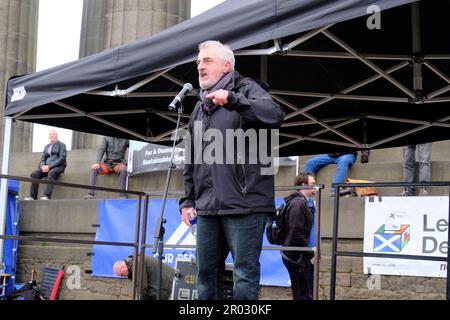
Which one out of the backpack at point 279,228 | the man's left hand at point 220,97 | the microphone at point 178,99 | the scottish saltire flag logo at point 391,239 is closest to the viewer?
the man's left hand at point 220,97

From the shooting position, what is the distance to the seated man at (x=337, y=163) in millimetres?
11547

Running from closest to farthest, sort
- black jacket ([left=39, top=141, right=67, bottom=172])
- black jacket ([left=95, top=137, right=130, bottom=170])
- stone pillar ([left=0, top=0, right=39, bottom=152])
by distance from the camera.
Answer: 1. black jacket ([left=95, top=137, right=130, bottom=170])
2. black jacket ([left=39, top=141, right=67, bottom=172])
3. stone pillar ([left=0, top=0, right=39, bottom=152])

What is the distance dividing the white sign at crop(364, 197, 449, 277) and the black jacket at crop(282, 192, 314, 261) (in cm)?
170

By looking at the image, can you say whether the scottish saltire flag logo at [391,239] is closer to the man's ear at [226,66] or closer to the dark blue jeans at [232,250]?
the dark blue jeans at [232,250]

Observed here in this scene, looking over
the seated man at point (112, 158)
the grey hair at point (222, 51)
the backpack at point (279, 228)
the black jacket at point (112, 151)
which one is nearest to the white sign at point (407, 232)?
the backpack at point (279, 228)

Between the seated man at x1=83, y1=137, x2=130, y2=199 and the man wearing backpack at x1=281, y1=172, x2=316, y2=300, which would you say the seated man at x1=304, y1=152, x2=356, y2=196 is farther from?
the seated man at x1=83, y1=137, x2=130, y2=199

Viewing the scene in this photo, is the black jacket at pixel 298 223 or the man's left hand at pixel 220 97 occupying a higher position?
the man's left hand at pixel 220 97

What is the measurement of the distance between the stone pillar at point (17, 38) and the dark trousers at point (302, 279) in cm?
1501

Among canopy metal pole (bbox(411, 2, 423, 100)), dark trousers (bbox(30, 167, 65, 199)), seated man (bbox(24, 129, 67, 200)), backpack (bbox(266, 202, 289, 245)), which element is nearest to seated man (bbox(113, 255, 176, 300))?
backpack (bbox(266, 202, 289, 245))

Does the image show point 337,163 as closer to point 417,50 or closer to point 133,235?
point 133,235

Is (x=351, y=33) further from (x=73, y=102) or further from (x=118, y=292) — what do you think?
(x=118, y=292)

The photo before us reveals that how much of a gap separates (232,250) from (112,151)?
10671mm

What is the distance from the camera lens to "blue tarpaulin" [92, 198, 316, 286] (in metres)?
10.9
